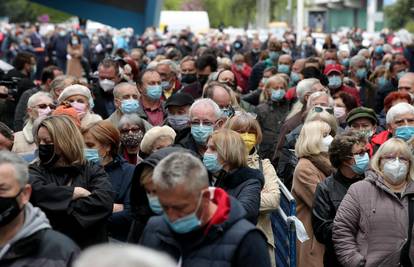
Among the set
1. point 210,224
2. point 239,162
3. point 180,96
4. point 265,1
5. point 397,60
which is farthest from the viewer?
point 265,1

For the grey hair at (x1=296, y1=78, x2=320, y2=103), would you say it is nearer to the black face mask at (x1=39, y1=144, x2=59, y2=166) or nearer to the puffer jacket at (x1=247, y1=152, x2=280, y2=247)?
the puffer jacket at (x1=247, y1=152, x2=280, y2=247)

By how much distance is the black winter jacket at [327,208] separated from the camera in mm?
8398

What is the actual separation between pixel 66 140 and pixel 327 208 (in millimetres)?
2254

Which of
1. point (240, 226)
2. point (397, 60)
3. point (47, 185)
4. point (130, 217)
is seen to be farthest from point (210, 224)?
point (397, 60)

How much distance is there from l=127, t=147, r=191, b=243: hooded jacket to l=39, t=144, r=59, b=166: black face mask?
548mm

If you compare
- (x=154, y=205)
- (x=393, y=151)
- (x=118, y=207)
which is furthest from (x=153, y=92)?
(x=154, y=205)

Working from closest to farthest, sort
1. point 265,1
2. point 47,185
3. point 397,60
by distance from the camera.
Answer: point 47,185
point 397,60
point 265,1

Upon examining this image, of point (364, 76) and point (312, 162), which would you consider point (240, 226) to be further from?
point (364, 76)

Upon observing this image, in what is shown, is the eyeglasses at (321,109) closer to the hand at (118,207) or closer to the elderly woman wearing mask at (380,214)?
the elderly woman wearing mask at (380,214)

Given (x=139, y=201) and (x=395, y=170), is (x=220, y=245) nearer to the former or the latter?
(x=139, y=201)

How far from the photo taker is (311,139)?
9492 millimetres

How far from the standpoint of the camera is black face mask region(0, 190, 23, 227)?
5430mm

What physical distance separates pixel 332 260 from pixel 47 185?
2383 millimetres

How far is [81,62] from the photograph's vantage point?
30719 mm
